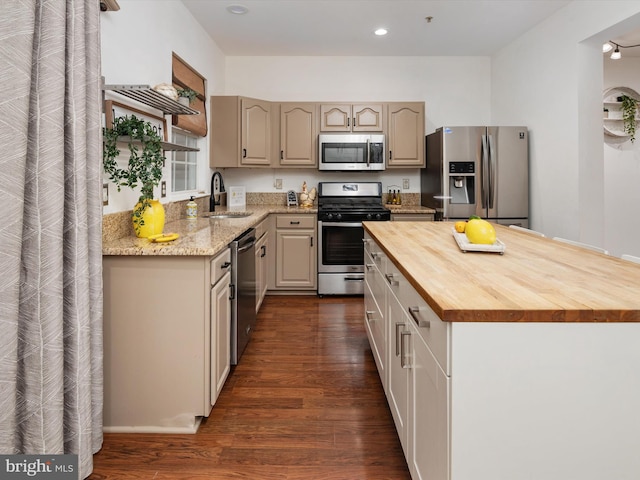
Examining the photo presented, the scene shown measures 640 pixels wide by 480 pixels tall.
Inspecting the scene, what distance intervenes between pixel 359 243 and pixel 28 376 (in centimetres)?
337

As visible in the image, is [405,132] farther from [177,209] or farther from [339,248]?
[177,209]

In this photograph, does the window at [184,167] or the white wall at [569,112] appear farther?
the window at [184,167]

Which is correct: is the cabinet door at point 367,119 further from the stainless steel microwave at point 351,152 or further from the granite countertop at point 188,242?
the granite countertop at point 188,242

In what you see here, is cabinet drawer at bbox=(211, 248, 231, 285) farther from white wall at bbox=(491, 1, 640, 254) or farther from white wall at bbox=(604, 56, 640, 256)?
white wall at bbox=(604, 56, 640, 256)

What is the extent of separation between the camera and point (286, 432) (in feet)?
6.46

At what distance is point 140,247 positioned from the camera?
196 centimetres

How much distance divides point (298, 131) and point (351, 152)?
0.64 meters

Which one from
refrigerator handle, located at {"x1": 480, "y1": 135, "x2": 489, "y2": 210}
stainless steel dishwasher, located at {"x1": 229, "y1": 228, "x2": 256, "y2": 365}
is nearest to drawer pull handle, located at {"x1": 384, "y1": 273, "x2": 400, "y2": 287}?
stainless steel dishwasher, located at {"x1": 229, "y1": 228, "x2": 256, "y2": 365}

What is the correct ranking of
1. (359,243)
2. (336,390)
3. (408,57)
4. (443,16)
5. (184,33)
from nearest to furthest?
(336,390), (184,33), (443,16), (359,243), (408,57)

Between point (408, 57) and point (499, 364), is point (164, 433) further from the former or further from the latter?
point (408, 57)

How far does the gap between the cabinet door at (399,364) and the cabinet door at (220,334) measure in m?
0.85

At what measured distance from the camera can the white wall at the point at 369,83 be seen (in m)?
4.97

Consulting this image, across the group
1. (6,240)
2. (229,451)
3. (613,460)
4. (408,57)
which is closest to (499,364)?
(613,460)

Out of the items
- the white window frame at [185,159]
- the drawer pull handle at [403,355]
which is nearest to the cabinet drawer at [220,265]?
the drawer pull handle at [403,355]
